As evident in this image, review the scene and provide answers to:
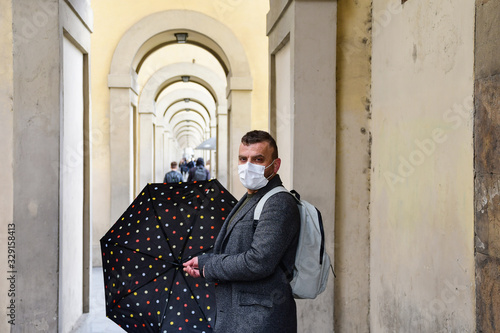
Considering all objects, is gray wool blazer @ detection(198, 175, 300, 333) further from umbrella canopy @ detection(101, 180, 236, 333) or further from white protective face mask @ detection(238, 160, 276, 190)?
umbrella canopy @ detection(101, 180, 236, 333)

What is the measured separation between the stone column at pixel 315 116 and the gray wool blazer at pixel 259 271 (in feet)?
8.19

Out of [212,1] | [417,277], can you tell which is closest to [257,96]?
[212,1]

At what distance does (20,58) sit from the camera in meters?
5.18

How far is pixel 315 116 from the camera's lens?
211 inches

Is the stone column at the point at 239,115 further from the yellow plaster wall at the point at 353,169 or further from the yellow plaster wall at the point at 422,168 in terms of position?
the yellow plaster wall at the point at 422,168

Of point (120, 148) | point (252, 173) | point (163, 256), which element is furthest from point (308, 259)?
point (120, 148)

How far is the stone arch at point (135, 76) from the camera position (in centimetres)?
1107

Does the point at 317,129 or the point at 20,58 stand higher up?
the point at 20,58

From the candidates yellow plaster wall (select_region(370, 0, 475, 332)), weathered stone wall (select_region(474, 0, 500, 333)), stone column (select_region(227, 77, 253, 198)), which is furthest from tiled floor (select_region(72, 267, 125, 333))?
stone column (select_region(227, 77, 253, 198))

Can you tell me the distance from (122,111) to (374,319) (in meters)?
7.31

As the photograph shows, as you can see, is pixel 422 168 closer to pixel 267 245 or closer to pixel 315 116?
pixel 315 116

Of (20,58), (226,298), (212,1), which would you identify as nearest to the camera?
(226,298)

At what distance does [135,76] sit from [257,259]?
33.2 feet

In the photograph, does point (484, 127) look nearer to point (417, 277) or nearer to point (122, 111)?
point (417, 277)
